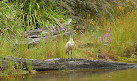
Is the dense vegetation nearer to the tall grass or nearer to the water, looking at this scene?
the tall grass

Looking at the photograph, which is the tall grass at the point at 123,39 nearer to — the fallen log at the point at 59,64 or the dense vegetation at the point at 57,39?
the dense vegetation at the point at 57,39

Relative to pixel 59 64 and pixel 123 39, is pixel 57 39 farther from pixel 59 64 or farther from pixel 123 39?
pixel 123 39

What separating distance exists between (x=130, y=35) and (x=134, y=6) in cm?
433

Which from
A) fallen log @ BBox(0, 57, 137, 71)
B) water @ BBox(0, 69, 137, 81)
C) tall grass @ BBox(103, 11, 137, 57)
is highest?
tall grass @ BBox(103, 11, 137, 57)

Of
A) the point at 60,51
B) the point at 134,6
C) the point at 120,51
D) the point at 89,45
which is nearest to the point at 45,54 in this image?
the point at 60,51

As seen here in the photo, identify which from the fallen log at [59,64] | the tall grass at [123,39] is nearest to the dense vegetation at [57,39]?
the tall grass at [123,39]

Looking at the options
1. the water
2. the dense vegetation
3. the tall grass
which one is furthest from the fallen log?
the tall grass

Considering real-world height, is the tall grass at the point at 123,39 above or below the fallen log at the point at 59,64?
above

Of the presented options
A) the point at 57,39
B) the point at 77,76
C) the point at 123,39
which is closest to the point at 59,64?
the point at 77,76

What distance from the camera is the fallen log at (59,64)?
5.60 metres

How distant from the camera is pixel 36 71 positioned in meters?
5.90

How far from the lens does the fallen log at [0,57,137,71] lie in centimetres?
560

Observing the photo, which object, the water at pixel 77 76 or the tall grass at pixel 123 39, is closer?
the water at pixel 77 76

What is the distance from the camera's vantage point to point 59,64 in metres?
6.05
